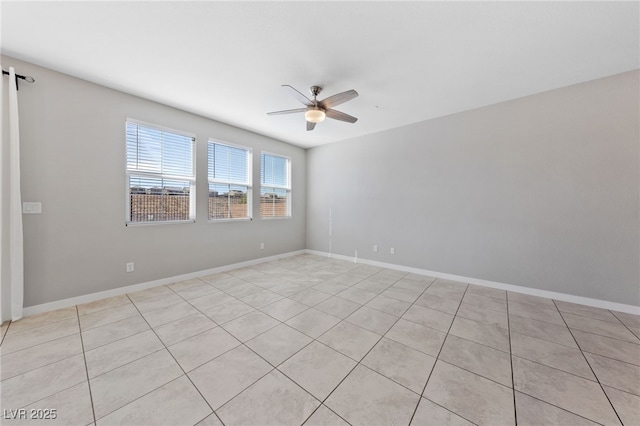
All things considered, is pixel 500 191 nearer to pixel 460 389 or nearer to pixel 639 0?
pixel 639 0

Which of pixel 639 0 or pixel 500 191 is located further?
pixel 500 191

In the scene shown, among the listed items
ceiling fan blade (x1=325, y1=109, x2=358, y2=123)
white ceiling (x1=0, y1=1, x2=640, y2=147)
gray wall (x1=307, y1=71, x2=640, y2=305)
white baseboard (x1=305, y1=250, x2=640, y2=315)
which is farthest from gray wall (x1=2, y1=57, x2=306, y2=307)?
white baseboard (x1=305, y1=250, x2=640, y2=315)

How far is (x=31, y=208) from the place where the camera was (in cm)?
245

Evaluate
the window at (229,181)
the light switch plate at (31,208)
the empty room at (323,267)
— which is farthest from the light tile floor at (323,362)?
the window at (229,181)

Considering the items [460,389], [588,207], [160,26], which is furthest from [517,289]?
[160,26]

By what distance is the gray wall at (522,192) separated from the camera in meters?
2.60

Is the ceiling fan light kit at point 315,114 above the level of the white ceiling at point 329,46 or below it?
below

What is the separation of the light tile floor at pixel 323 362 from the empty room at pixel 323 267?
0.06 feet

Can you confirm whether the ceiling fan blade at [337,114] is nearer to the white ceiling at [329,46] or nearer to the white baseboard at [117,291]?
the white ceiling at [329,46]

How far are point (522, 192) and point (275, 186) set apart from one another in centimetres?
442

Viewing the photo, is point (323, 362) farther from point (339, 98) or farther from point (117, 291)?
point (117, 291)

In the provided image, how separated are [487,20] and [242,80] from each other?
2502 millimetres

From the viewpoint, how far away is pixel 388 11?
1.74 m

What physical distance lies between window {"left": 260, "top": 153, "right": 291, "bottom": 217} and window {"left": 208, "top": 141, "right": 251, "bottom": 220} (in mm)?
358
